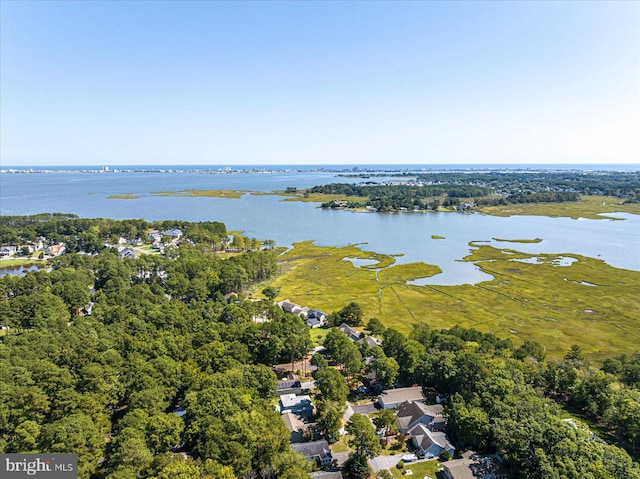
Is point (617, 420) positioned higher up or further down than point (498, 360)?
further down

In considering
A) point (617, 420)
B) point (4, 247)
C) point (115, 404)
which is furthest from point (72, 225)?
point (617, 420)

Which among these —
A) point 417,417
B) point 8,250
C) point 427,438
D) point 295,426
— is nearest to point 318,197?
point 8,250

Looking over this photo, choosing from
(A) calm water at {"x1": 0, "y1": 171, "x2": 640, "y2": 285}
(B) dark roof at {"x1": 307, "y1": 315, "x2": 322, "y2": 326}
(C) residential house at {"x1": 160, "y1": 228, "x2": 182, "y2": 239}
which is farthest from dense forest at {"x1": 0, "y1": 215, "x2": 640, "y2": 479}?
(C) residential house at {"x1": 160, "y1": 228, "x2": 182, "y2": 239}

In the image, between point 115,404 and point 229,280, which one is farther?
point 229,280

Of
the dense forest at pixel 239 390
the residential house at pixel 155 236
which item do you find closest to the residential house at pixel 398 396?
the dense forest at pixel 239 390

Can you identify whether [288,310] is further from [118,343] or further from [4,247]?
[4,247]

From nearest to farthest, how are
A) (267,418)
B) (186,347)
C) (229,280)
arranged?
(267,418), (186,347), (229,280)

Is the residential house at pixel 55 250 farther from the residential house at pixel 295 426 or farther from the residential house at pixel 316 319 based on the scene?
the residential house at pixel 295 426

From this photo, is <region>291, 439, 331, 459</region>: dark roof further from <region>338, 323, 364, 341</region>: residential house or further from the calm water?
the calm water
